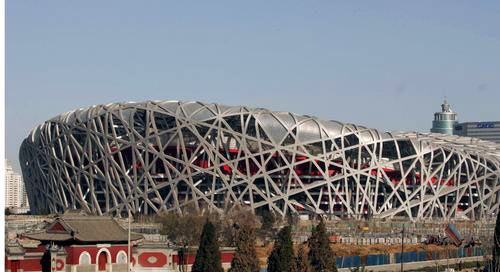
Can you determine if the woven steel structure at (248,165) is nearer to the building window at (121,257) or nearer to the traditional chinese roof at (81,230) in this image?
the building window at (121,257)

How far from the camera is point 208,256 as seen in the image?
159 feet

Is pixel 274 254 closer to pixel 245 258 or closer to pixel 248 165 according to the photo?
pixel 245 258

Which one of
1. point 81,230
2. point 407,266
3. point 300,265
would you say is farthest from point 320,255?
point 407,266

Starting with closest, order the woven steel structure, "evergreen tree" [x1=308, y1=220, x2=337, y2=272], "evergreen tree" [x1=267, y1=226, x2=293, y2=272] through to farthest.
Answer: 1. "evergreen tree" [x1=267, y1=226, x2=293, y2=272]
2. "evergreen tree" [x1=308, y1=220, x2=337, y2=272]
3. the woven steel structure

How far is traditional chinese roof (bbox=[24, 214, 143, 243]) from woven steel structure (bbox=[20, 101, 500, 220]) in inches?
2145

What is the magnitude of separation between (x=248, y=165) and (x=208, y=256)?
6293 cm

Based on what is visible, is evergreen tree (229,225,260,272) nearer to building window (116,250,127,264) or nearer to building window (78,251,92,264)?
building window (116,250,127,264)

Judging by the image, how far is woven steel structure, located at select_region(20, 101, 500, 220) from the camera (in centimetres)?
11162

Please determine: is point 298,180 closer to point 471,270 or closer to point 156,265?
point 471,270

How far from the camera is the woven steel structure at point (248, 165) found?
4395 inches

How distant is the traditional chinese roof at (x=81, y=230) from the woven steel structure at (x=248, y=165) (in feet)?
179

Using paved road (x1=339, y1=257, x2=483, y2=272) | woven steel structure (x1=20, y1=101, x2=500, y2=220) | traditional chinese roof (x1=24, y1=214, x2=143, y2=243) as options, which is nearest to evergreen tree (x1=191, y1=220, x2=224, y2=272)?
traditional chinese roof (x1=24, y1=214, x2=143, y2=243)

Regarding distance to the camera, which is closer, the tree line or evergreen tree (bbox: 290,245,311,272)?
evergreen tree (bbox: 290,245,311,272)

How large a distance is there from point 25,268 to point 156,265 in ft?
27.2
